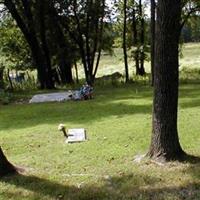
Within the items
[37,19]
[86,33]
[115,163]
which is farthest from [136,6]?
[115,163]

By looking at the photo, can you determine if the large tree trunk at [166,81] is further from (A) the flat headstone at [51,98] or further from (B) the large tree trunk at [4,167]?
(A) the flat headstone at [51,98]

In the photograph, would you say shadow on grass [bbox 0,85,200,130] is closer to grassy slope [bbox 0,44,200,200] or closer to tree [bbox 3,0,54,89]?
grassy slope [bbox 0,44,200,200]

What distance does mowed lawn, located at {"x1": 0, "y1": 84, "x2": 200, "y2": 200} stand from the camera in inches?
240

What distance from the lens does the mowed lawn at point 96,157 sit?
6086mm

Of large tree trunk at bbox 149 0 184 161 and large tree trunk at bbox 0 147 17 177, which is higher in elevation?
large tree trunk at bbox 149 0 184 161

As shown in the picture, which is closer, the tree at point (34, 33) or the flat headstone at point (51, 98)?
the flat headstone at point (51, 98)

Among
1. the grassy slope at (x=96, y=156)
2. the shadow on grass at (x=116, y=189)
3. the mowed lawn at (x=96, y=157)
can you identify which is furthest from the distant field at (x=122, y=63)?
the shadow on grass at (x=116, y=189)

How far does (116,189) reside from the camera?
6141 millimetres

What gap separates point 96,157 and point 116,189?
193cm

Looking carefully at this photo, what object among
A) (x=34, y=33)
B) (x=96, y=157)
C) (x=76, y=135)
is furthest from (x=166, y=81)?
(x=34, y=33)

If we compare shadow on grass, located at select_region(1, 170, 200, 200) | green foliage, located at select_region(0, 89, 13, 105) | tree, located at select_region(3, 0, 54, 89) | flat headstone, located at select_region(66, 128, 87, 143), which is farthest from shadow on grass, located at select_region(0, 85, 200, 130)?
tree, located at select_region(3, 0, 54, 89)

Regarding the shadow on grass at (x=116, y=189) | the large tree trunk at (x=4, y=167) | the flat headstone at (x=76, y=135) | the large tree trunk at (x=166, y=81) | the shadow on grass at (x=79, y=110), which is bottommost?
the shadow on grass at (x=79, y=110)

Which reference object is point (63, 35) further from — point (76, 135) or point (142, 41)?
point (76, 135)

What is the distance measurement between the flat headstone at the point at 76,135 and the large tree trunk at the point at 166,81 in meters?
2.68
